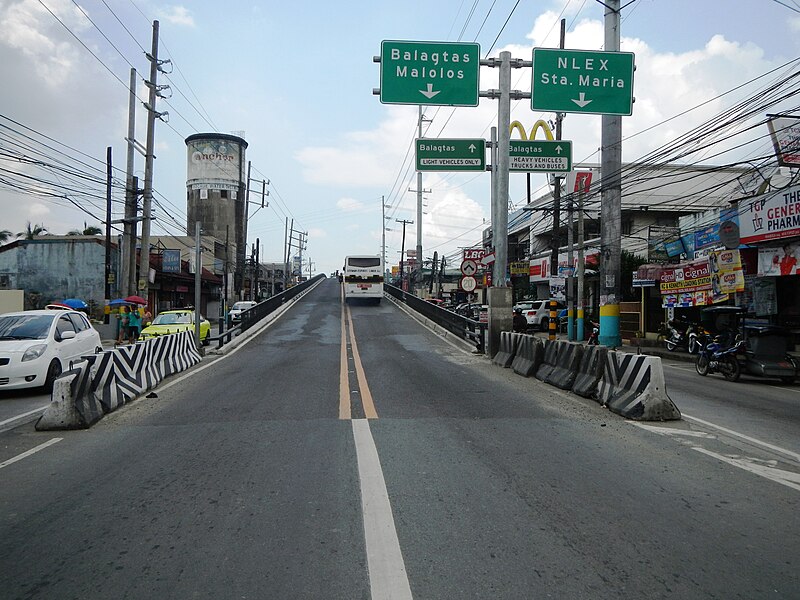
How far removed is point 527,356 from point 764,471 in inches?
321

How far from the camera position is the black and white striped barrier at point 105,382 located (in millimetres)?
8562

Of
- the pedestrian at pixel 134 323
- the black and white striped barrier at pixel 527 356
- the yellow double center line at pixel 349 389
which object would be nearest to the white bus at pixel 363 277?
the pedestrian at pixel 134 323

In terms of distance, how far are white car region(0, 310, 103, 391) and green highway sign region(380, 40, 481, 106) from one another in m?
8.52

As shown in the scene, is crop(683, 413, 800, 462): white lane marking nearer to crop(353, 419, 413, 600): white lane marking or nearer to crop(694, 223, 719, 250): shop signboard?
crop(353, 419, 413, 600): white lane marking

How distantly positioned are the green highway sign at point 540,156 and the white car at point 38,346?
1178 cm

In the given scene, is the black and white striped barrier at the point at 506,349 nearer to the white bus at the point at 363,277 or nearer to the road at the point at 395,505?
the road at the point at 395,505

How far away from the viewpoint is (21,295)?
32.2 metres

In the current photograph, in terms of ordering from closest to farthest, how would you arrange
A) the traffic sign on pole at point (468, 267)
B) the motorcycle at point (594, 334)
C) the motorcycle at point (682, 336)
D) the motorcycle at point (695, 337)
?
1. the motorcycle at point (695, 337)
2. the traffic sign on pole at point (468, 267)
3. the motorcycle at point (682, 336)
4. the motorcycle at point (594, 334)

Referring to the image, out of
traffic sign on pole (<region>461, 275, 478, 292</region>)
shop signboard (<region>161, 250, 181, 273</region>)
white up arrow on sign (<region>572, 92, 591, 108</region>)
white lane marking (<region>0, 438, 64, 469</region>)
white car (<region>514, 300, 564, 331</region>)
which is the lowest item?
white lane marking (<region>0, 438, 64, 469</region>)

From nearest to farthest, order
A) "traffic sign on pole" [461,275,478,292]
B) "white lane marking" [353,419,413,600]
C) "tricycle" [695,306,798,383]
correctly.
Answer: "white lane marking" [353,419,413,600], "tricycle" [695,306,798,383], "traffic sign on pole" [461,275,478,292]

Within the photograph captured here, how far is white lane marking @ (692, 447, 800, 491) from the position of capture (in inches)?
241

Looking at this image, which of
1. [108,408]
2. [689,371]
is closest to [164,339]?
[108,408]

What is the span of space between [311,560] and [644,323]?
27.3m

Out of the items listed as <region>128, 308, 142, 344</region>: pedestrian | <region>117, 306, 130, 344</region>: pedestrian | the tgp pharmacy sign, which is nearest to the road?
the tgp pharmacy sign
